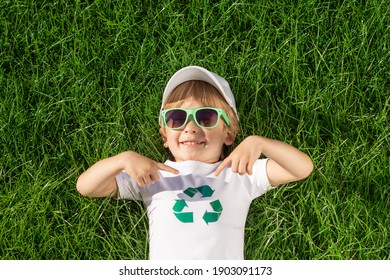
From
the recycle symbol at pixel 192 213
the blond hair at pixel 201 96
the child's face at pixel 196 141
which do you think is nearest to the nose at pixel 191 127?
the child's face at pixel 196 141

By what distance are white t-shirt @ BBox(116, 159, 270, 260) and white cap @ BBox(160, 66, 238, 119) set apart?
11.2 inches

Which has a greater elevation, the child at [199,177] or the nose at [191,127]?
the nose at [191,127]

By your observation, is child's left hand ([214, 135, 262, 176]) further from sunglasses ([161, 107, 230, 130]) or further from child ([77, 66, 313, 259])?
sunglasses ([161, 107, 230, 130])

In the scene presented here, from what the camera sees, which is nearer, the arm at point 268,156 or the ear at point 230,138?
the arm at point 268,156

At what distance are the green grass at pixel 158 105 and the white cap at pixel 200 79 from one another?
0.71 ft

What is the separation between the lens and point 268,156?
9.30 ft

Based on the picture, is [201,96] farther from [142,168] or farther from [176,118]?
[142,168]

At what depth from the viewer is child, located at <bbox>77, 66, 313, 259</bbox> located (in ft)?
9.18

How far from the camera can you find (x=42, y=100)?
3.29 metres

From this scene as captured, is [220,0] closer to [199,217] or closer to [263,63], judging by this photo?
[263,63]

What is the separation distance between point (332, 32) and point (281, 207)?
0.88 meters

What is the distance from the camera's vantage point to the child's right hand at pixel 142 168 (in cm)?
284

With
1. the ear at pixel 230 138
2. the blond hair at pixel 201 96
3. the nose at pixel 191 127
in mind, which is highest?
the blond hair at pixel 201 96

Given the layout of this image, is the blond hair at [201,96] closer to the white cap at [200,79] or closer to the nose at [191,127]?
the white cap at [200,79]
